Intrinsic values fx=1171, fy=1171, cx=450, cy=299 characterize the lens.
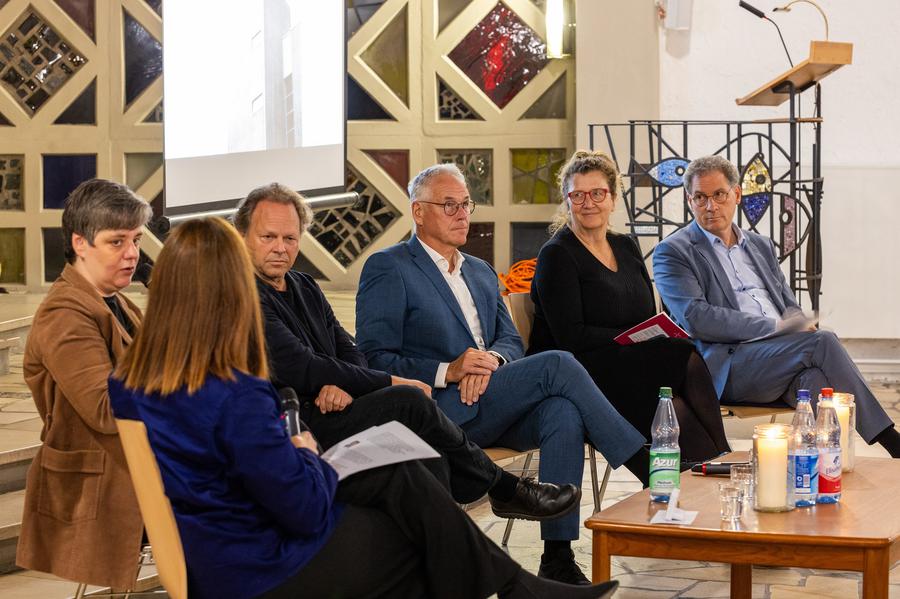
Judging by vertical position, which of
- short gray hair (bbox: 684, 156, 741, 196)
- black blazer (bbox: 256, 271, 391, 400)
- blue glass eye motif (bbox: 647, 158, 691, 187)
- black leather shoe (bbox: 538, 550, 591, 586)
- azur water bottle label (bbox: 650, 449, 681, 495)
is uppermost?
blue glass eye motif (bbox: 647, 158, 691, 187)

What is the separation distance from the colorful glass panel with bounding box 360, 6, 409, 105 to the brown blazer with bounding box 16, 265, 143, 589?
4.84m

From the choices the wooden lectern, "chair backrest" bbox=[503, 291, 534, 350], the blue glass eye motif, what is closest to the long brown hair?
"chair backrest" bbox=[503, 291, 534, 350]

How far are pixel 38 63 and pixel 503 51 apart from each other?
9.09ft

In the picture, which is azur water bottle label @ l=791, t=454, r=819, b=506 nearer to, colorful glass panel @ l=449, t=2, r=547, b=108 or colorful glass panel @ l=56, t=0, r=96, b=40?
colorful glass panel @ l=449, t=2, r=547, b=108

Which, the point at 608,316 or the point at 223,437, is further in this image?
the point at 608,316

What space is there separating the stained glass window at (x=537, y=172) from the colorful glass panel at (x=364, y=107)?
838mm

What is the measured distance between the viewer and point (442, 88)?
7152 mm

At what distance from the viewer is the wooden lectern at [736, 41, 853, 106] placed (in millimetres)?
5000

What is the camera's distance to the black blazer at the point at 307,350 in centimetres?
303

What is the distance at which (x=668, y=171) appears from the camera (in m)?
6.12

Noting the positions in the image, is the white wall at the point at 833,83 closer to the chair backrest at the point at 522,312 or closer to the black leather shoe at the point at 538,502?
the chair backrest at the point at 522,312

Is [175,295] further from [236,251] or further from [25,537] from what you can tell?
[25,537]

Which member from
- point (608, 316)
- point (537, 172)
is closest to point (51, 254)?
point (537, 172)

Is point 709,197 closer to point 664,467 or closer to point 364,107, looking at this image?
point 664,467
